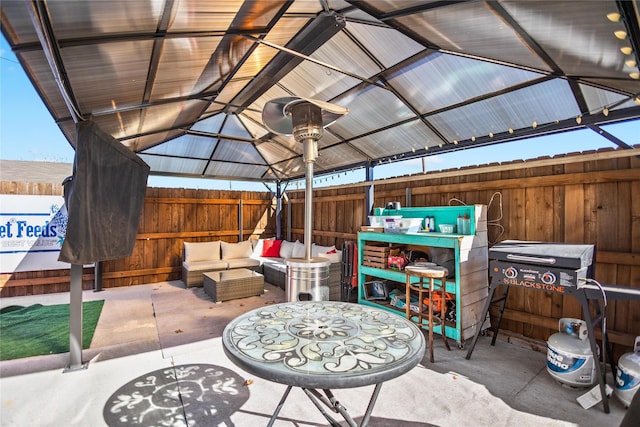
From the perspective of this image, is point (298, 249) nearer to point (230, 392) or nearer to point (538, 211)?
point (230, 392)

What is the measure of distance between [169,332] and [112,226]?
152cm

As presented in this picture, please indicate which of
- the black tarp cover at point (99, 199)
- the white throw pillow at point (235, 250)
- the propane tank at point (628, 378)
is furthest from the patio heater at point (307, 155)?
the white throw pillow at point (235, 250)

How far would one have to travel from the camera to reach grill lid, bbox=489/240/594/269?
93.3 inches

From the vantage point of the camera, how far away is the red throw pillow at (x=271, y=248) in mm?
6957

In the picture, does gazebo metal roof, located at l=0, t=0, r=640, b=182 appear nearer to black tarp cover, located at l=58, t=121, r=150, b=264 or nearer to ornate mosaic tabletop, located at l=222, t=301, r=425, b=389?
black tarp cover, located at l=58, t=121, r=150, b=264

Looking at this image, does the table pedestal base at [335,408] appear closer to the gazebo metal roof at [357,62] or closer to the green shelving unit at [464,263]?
the green shelving unit at [464,263]

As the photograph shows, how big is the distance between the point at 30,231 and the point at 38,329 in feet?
8.09

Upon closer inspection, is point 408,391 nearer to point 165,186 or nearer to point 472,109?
point 472,109

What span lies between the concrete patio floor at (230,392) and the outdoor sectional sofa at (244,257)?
7.85ft

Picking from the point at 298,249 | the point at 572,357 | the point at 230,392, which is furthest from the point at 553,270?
the point at 298,249

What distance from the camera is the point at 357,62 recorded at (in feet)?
9.36

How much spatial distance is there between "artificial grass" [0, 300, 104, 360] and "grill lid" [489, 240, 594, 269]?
4631mm

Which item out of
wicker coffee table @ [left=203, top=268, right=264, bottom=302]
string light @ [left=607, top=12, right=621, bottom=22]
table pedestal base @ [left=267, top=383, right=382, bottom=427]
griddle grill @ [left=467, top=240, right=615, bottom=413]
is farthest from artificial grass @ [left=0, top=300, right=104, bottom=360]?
string light @ [left=607, top=12, right=621, bottom=22]

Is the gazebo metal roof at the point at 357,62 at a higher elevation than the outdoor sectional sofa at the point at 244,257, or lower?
higher
